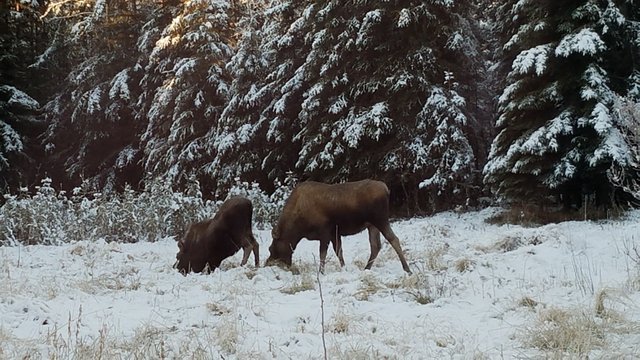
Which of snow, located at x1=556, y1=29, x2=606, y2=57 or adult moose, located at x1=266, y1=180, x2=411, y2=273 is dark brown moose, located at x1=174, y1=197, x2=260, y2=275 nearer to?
adult moose, located at x1=266, y1=180, x2=411, y2=273

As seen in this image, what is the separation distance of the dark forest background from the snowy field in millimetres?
1804

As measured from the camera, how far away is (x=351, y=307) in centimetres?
545

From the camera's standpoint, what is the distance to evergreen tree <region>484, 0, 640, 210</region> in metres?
12.2

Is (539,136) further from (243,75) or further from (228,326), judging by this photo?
(243,75)

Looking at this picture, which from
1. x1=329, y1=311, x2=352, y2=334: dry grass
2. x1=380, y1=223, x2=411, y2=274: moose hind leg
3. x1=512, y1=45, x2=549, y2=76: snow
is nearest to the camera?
x1=329, y1=311, x2=352, y2=334: dry grass

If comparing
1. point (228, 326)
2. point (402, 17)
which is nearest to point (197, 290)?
point (228, 326)

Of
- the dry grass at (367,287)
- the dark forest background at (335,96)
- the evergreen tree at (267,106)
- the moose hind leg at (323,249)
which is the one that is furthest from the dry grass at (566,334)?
the evergreen tree at (267,106)

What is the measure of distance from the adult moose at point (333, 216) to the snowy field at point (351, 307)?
1.16ft

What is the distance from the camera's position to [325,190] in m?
8.52

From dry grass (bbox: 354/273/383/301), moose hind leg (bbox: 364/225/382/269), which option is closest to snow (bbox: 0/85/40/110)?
moose hind leg (bbox: 364/225/382/269)

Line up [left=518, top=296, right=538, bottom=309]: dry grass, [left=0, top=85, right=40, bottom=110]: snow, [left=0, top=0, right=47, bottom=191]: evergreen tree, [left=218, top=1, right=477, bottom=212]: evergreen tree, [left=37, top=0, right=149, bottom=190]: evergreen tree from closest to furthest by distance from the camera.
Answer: [left=518, top=296, right=538, bottom=309]: dry grass, [left=218, top=1, right=477, bottom=212]: evergreen tree, [left=0, top=0, right=47, bottom=191]: evergreen tree, [left=0, top=85, right=40, bottom=110]: snow, [left=37, top=0, right=149, bottom=190]: evergreen tree

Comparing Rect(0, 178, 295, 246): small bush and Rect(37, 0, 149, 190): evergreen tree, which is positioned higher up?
Rect(37, 0, 149, 190): evergreen tree

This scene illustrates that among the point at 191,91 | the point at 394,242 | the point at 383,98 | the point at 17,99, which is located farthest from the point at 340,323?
the point at 17,99

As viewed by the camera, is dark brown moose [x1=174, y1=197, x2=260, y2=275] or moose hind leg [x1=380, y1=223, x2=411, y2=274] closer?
moose hind leg [x1=380, y1=223, x2=411, y2=274]
